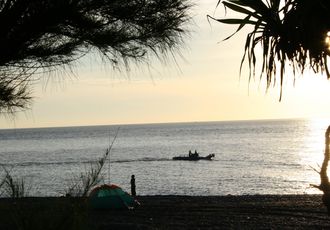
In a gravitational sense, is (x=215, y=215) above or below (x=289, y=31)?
below

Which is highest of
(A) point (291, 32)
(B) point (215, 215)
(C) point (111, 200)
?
(A) point (291, 32)

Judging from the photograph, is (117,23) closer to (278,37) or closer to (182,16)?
(182,16)

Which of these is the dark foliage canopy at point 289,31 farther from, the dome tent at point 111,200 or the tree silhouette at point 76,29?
the dome tent at point 111,200

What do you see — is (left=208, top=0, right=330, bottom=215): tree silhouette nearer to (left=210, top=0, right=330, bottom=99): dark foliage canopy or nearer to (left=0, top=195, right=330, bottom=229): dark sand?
(left=210, top=0, right=330, bottom=99): dark foliage canopy

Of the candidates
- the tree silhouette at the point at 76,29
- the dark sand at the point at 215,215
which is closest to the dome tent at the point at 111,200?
the dark sand at the point at 215,215

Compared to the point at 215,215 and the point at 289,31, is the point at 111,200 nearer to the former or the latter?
the point at 215,215

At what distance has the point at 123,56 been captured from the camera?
5805 mm

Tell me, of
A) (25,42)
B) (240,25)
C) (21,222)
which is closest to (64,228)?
(21,222)

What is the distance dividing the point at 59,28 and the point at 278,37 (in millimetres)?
2183

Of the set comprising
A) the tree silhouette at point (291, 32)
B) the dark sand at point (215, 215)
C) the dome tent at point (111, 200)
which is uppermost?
the tree silhouette at point (291, 32)

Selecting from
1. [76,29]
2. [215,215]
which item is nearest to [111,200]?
[215,215]

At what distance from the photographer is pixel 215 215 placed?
1758 cm

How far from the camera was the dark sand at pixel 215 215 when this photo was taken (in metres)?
14.8

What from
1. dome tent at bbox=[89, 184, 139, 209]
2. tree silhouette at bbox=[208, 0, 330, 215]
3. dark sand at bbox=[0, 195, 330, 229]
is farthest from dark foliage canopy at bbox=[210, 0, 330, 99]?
dome tent at bbox=[89, 184, 139, 209]
